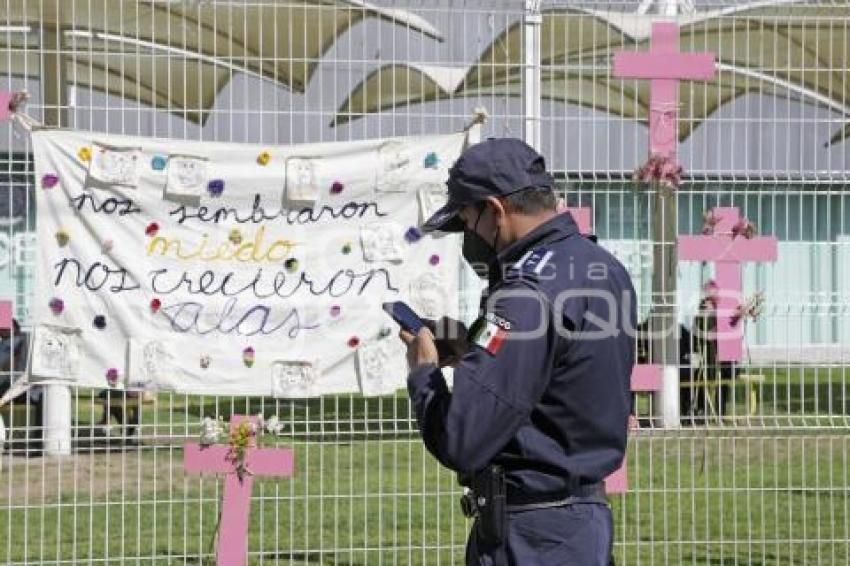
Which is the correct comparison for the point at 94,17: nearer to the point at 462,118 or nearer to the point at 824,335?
the point at 462,118

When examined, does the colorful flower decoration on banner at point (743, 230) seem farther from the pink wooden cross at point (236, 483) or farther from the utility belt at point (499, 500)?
the utility belt at point (499, 500)

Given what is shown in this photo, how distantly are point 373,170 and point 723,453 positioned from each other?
2363mm

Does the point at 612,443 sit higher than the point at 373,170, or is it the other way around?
the point at 373,170

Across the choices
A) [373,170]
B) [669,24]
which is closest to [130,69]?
[373,170]

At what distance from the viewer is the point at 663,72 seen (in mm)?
7629

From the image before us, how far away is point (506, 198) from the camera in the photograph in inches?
170

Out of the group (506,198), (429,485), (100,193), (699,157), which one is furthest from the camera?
(429,485)

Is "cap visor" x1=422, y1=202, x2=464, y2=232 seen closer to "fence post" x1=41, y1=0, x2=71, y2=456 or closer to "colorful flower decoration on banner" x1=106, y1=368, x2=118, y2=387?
"colorful flower decoration on banner" x1=106, y1=368, x2=118, y2=387

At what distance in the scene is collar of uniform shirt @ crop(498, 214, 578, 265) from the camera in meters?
4.31

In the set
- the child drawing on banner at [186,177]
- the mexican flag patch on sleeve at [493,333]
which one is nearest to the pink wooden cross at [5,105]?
the child drawing on banner at [186,177]

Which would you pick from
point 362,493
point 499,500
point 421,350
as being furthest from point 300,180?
point 499,500

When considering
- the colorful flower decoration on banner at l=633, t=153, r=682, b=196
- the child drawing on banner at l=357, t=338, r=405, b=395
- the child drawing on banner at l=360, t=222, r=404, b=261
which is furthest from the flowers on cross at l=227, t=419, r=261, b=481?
the colorful flower decoration on banner at l=633, t=153, r=682, b=196

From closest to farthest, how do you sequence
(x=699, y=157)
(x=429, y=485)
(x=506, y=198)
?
(x=506, y=198), (x=699, y=157), (x=429, y=485)

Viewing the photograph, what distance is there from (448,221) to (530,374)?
1.75ft
